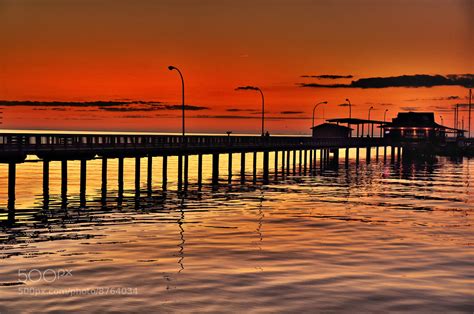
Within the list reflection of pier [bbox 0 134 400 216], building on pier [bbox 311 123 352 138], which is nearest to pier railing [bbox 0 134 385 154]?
reflection of pier [bbox 0 134 400 216]

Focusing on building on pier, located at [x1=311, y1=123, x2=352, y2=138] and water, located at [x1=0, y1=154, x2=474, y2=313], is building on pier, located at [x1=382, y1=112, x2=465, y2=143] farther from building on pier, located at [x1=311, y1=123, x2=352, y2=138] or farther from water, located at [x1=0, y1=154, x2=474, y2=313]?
water, located at [x1=0, y1=154, x2=474, y2=313]

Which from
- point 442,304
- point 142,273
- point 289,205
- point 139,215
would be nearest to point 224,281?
point 142,273

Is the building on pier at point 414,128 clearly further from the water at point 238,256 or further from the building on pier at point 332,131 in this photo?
the water at point 238,256

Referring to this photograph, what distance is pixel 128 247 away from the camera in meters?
25.4

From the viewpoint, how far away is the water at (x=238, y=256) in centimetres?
1745

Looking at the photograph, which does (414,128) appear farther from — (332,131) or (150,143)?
(150,143)

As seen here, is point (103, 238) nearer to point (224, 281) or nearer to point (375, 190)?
point (224, 281)

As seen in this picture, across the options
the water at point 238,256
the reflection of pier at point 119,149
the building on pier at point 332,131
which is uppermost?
the building on pier at point 332,131

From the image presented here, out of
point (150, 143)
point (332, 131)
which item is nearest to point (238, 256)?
point (150, 143)

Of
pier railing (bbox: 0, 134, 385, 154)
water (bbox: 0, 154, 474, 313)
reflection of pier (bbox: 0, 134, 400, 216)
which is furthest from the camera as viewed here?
pier railing (bbox: 0, 134, 385, 154)

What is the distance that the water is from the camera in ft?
57.3

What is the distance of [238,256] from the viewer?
2380 cm

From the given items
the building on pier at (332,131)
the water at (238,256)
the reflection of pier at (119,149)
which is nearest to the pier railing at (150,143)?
the reflection of pier at (119,149)

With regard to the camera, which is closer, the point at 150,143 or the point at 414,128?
the point at 150,143
